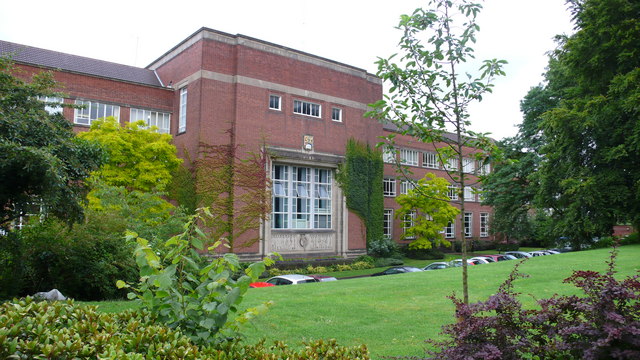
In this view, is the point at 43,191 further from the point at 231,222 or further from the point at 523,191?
the point at 523,191

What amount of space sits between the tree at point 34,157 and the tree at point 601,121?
21286 mm

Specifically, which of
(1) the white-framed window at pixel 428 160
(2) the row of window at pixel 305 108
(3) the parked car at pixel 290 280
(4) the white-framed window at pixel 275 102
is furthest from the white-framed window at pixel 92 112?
(1) the white-framed window at pixel 428 160

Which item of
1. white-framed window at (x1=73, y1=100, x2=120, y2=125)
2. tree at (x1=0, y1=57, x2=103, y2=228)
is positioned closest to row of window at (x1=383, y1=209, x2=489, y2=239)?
white-framed window at (x1=73, y1=100, x2=120, y2=125)

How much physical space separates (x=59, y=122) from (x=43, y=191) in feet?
11.9

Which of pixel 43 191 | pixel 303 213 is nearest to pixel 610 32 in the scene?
pixel 303 213

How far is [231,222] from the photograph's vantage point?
28406mm

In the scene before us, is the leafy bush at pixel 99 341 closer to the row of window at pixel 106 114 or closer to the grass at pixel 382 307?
the grass at pixel 382 307

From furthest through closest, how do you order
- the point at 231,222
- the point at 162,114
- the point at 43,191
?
the point at 162,114
the point at 231,222
the point at 43,191

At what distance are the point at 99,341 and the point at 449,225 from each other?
5052 centimetres

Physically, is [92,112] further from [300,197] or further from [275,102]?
[300,197]

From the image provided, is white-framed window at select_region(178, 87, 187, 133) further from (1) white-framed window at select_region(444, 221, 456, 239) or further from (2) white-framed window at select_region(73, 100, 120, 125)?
(1) white-framed window at select_region(444, 221, 456, 239)

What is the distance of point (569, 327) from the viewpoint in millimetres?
4418

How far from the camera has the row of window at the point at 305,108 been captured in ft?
103

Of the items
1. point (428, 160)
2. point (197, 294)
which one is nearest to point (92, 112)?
point (197, 294)
